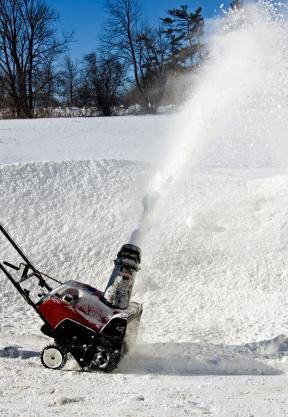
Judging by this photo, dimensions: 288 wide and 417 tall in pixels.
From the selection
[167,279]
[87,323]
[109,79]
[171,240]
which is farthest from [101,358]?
[109,79]

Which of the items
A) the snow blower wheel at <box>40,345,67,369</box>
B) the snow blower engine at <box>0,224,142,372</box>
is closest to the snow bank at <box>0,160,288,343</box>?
the snow blower engine at <box>0,224,142,372</box>

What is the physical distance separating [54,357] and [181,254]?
125 inches

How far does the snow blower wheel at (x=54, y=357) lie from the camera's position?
406cm

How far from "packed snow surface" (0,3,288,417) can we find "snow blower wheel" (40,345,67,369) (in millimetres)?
79

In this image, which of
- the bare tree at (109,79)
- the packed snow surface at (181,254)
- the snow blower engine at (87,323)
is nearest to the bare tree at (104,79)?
the bare tree at (109,79)

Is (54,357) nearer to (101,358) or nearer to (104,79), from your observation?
(101,358)

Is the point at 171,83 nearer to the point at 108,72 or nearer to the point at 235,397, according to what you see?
the point at 108,72

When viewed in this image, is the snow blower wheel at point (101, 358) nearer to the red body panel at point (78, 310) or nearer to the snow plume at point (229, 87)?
the red body panel at point (78, 310)

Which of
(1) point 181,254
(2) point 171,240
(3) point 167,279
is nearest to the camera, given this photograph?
(3) point 167,279

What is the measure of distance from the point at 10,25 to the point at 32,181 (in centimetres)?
2008

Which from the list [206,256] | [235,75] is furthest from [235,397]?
[235,75]

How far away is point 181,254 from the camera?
22.9 feet

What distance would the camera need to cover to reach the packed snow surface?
146 inches

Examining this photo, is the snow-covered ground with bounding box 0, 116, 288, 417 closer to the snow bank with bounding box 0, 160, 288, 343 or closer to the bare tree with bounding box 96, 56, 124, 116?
the snow bank with bounding box 0, 160, 288, 343
